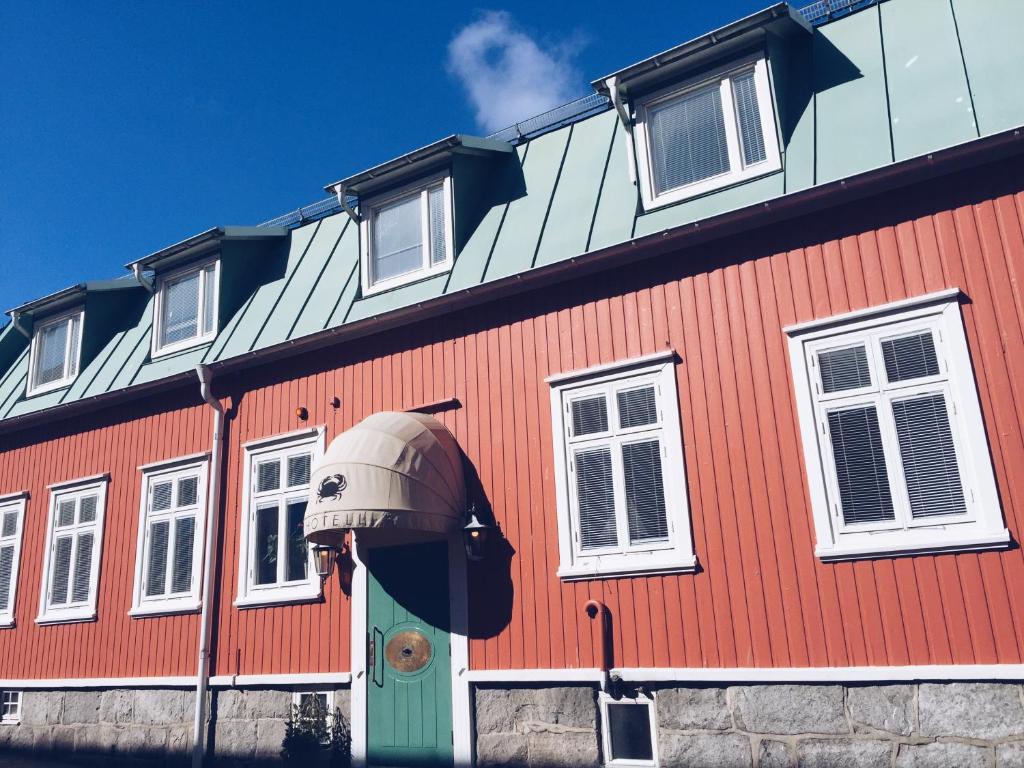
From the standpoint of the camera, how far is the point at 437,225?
11.3m

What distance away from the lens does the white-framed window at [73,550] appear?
12992 mm

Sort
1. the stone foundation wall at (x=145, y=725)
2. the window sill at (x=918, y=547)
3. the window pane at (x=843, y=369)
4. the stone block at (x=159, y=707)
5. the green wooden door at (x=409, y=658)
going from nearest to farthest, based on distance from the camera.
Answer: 1. the window sill at (x=918, y=547)
2. the window pane at (x=843, y=369)
3. the green wooden door at (x=409, y=658)
4. the stone foundation wall at (x=145, y=725)
5. the stone block at (x=159, y=707)

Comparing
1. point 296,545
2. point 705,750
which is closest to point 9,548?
point 296,545

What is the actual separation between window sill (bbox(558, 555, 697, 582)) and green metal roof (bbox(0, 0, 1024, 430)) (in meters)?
3.20

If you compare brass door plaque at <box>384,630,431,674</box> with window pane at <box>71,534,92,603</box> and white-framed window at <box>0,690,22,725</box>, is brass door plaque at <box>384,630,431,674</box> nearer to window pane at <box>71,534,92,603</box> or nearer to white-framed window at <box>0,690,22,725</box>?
window pane at <box>71,534,92,603</box>

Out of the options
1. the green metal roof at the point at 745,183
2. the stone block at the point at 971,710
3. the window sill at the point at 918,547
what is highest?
the green metal roof at the point at 745,183

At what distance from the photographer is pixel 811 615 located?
761 cm

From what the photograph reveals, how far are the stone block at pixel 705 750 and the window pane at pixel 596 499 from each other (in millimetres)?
1870

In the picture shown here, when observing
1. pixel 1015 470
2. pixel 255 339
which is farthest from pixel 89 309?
pixel 1015 470

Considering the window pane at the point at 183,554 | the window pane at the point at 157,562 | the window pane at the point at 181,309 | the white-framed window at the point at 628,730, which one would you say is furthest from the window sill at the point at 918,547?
the window pane at the point at 181,309

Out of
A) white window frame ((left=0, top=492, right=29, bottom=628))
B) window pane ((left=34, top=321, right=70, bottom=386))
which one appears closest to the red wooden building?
white window frame ((left=0, top=492, right=29, bottom=628))

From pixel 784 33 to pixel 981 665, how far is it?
256 inches

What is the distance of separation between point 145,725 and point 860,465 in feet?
30.9

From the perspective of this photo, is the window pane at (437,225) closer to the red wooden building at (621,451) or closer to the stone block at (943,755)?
the red wooden building at (621,451)
